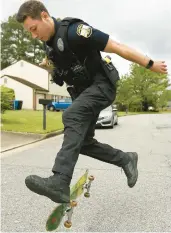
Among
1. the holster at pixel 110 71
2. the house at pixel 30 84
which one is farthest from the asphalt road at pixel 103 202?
the house at pixel 30 84

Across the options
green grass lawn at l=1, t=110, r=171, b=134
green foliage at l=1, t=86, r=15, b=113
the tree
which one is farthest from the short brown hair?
the tree

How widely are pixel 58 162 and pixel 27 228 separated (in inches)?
52.9

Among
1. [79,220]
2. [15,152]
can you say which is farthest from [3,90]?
[79,220]

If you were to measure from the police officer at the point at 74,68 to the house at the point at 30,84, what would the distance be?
44868 mm

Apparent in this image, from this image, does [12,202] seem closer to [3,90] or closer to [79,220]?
[79,220]

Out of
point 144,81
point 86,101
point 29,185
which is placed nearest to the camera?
point 29,185

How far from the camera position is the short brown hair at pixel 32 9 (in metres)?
2.74

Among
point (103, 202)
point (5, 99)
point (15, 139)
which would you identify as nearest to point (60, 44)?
point (103, 202)

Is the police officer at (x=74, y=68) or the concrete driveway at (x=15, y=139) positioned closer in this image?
the police officer at (x=74, y=68)

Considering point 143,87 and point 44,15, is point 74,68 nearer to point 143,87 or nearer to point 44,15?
point 44,15

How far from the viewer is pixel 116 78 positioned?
10.2 ft

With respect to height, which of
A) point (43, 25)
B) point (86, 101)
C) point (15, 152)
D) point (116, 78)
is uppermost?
point (43, 25)

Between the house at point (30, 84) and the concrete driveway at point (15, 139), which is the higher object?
the house at point (30, 84)

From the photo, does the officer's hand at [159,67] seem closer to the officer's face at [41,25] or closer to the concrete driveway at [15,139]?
the officer's face at [41,25]
